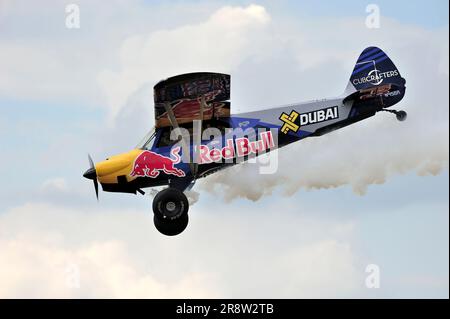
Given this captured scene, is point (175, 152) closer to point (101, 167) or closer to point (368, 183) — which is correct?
point (101, 167)

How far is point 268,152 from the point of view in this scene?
21047 mm

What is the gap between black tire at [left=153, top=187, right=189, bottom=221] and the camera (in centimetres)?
1956

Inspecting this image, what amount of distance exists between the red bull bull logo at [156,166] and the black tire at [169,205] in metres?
0.62

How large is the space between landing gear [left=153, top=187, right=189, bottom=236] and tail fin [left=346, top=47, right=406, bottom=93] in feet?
16.1

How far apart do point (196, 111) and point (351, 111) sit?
3.55 metres

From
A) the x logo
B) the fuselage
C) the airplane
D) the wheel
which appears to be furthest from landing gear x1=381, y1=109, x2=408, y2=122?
the x logo

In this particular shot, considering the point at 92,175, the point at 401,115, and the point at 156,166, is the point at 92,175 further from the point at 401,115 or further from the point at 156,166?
the point at 401,115

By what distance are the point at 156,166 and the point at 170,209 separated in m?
1.08

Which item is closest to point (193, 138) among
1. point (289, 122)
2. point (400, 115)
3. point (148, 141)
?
point (148, 141)

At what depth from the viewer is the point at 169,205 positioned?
1961 centimetres

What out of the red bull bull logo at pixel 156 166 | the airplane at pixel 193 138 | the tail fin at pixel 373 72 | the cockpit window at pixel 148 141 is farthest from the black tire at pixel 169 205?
the tail fin at pixel 373 72

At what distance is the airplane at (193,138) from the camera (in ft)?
64.4

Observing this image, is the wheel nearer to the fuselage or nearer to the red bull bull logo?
the fuselage

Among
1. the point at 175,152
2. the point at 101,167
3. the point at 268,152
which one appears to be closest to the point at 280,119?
the point at 268,152
